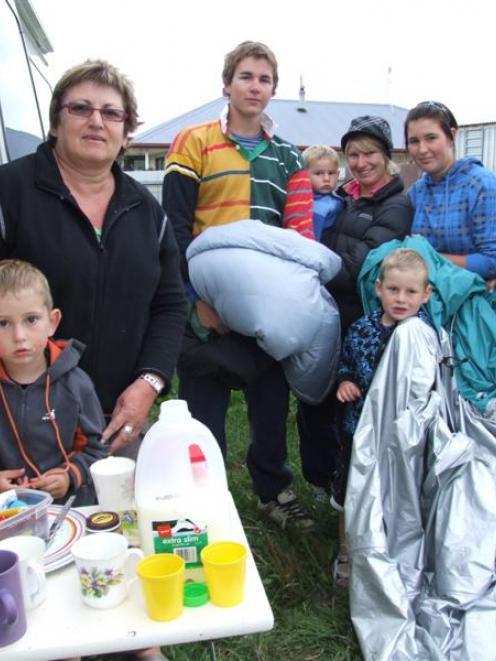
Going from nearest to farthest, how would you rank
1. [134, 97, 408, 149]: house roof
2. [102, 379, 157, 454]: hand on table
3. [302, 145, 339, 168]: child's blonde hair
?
[102, 379, 157, 454]: hand on table
[302, 145, 339, 168]: child's blonde hair
[134, 97, 408, 149]: house roof

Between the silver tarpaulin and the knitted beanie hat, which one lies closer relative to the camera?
the silver tarpaulin

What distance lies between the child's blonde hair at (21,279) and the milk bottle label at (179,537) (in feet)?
2.55

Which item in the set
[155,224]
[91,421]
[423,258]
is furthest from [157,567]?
[423,258]

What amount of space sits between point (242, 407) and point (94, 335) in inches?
119

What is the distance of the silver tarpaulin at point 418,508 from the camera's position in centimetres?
202

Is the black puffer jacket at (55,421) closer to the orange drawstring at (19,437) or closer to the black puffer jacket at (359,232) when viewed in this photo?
the orange drawstring at (19,437)

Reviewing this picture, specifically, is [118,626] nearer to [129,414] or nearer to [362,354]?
[129,414]

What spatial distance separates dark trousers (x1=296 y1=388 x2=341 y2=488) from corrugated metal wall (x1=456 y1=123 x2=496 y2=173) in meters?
7.94

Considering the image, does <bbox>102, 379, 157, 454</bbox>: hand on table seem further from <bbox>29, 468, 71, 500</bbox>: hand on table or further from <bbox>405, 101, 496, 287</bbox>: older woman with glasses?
<bbox>405, 101, 496, 287</bbox>: older woman with glasses

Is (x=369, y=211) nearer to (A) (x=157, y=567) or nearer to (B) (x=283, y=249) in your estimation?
(B) (x=283, y=249)

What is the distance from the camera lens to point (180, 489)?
1.21m

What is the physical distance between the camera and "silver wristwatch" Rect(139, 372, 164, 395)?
6.48 feet

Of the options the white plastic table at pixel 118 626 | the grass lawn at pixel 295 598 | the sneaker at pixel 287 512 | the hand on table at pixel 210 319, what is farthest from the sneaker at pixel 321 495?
the white plastic table at pixel 118 626

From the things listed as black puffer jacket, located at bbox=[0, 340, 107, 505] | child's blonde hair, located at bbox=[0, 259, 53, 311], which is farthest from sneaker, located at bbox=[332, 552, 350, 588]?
child's blonde hair, located at bbox=[0, 259, 53, 311]
